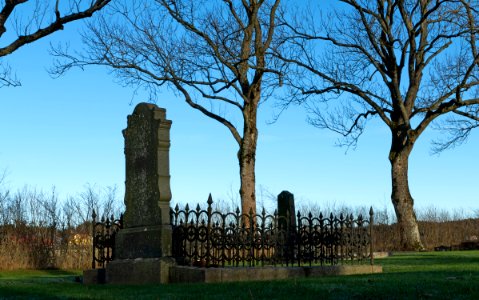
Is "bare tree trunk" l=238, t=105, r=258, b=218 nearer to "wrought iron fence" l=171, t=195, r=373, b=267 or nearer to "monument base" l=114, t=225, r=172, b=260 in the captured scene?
"wrought iron fence" l=171, t=195, r=373, b=267

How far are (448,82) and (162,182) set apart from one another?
1887cm

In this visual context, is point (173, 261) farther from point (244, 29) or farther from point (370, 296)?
point (244, 29)

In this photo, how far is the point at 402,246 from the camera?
28281mm

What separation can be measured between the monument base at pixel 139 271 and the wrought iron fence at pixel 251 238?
24.4 inches

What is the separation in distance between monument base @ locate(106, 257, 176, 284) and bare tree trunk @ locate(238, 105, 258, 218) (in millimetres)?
10204

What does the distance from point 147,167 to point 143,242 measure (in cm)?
160

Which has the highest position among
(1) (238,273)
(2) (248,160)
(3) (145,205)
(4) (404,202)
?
(2) (248,160)

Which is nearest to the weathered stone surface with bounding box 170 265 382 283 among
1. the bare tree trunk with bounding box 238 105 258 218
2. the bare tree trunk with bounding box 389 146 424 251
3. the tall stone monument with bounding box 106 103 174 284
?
the tall stone monument with bounding box 106 103 174 284

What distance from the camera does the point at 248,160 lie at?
25609mm

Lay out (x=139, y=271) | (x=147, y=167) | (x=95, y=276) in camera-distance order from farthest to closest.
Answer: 1. (x=95, y=276)
2. (x=147, y=167)
3. (x=139, y=271)

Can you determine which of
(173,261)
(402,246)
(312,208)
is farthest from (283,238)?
(312,208)

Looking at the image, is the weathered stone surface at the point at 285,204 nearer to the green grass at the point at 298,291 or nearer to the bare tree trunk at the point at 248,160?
the bare tree trunk at the point at 248,160

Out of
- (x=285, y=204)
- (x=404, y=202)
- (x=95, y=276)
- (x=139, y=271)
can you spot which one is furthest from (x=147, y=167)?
(x=404, y=202)

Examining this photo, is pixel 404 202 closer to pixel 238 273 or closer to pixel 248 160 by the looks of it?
pixel 248 160
